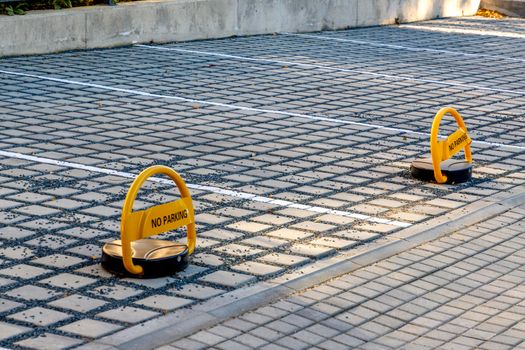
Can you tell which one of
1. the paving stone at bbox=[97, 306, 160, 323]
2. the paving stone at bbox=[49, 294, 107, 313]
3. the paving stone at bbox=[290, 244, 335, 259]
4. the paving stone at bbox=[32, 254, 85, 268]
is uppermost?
the paving stone at bbox=[290, 244, 335, 259]

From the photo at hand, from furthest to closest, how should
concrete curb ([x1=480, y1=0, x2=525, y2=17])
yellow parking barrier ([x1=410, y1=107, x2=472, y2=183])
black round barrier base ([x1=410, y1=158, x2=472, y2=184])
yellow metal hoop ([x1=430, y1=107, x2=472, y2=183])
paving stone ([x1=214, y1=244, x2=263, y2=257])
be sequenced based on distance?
concrete curb ([x1=480, y1=0, x2=525, y2=17]) < black round barrier base ([x1=410, y1=158, x2=472, y2=184]) < yellow parking barrier ([x1=410, y1=107, x2=472, y2=183]) < yellow metal hoop ([x1=430, y1=107, x2=472, y2=183]) < paving stone ([x1=214, y1=244, x2=263, y2=257])

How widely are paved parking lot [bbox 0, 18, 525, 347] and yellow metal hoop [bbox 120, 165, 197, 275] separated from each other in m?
0.25

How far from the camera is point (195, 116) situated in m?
12.6

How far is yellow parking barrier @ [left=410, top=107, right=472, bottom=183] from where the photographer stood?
9.87 m

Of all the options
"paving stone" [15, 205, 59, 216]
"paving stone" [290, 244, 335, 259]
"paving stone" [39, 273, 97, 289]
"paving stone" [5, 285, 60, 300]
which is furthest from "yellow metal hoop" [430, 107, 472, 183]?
"paving stone" [5, 285, 60, 300]

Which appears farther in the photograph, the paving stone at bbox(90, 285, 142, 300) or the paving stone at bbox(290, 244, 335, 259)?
the paving stone at bbox(290, 244, 335, 259)

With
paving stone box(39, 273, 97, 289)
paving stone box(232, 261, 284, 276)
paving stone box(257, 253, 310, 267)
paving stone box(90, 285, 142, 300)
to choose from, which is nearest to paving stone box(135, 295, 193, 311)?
paving stone box(90, 285, 142, 300)

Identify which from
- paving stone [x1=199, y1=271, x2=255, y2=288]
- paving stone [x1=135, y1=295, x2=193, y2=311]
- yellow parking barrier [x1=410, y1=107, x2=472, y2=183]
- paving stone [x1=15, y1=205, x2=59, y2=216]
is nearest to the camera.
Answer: paving stone [x1=135, y1=295, x2=193, y2=311]

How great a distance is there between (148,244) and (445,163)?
12.1 ft

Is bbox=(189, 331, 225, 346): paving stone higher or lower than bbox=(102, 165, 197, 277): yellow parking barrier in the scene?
lower

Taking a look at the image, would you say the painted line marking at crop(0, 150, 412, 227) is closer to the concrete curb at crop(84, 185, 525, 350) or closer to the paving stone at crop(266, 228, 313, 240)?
the concrete curb at crop(84, 185, 525, 350)

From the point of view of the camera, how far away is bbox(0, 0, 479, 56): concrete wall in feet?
53.1

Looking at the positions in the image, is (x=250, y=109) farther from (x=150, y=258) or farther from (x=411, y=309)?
(x=411, y=309)

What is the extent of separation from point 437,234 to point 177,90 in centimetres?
633
